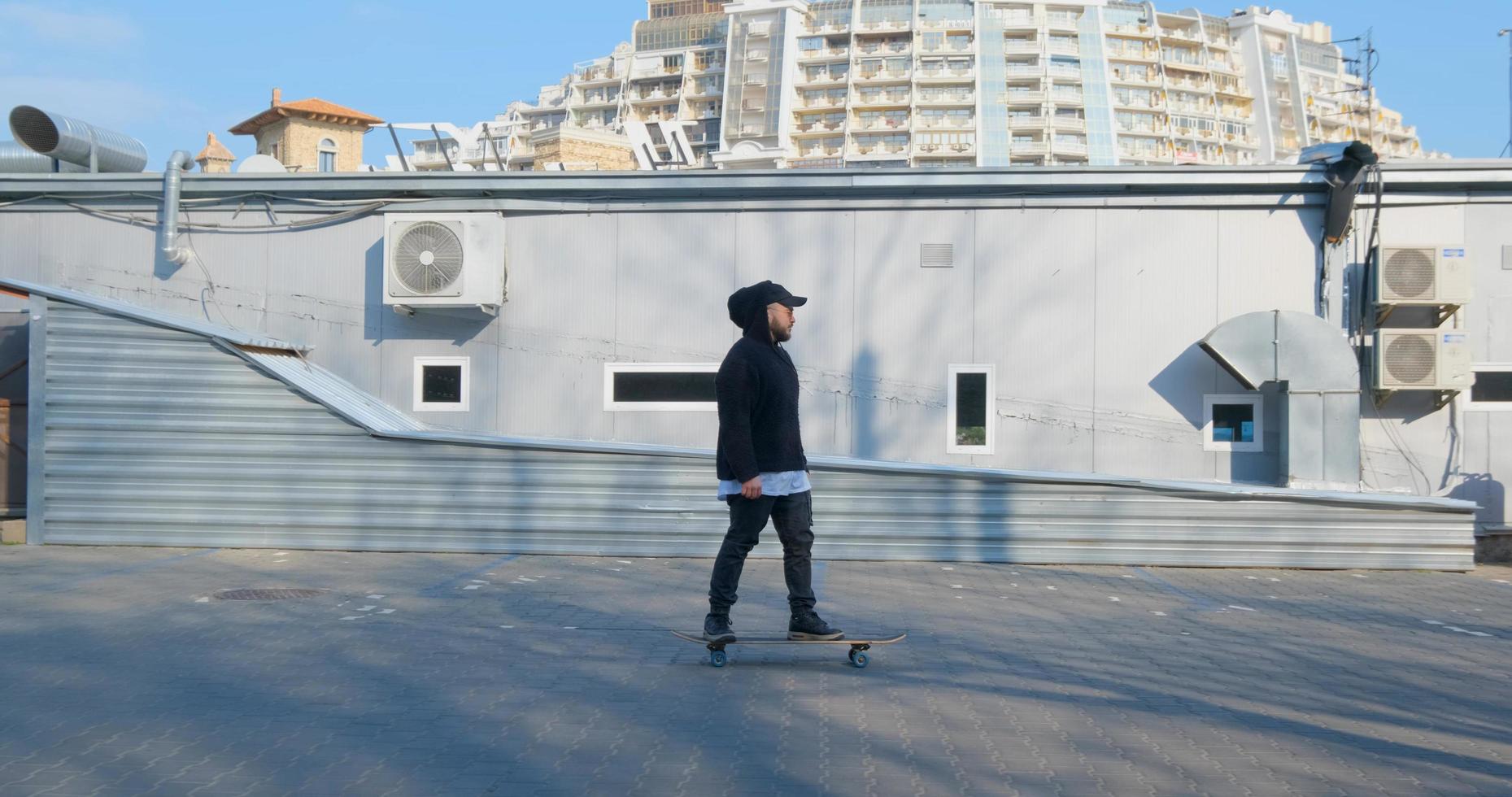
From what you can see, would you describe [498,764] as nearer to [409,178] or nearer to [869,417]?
[869,417]

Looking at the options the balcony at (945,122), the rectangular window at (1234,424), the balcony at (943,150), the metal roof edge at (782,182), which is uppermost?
the balcony at (945,122)

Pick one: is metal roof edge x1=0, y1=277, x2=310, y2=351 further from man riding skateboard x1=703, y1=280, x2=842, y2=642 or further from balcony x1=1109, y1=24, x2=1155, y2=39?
balcony x1=1109, y1=24, x2=1155, y2=39

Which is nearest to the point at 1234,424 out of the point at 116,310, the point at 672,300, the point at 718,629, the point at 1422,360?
the point at 1422,360

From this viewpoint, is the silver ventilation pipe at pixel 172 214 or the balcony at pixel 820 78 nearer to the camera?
the silver ventilation pipe at pixel 172 214

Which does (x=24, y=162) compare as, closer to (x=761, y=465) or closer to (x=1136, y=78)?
(x=761, y=465)

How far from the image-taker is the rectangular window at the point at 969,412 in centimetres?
1223

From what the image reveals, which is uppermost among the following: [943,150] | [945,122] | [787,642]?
[945,122]

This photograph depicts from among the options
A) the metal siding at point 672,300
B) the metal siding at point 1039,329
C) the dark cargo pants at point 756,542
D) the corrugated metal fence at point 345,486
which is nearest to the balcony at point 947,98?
the metal siding at point 1039,329

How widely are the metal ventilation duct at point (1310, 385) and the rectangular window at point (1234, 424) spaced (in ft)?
1.69

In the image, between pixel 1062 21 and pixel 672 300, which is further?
pixel 1062 21

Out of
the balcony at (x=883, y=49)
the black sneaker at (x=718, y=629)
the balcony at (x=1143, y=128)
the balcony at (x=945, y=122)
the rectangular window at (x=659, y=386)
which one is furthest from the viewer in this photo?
the balcony at (x=1143, y=128)

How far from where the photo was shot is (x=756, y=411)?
253 inches

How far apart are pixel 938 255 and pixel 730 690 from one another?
7265mm

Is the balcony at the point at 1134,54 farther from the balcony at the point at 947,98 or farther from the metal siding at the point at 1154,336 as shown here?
the metal siding at the point at 1154,336
